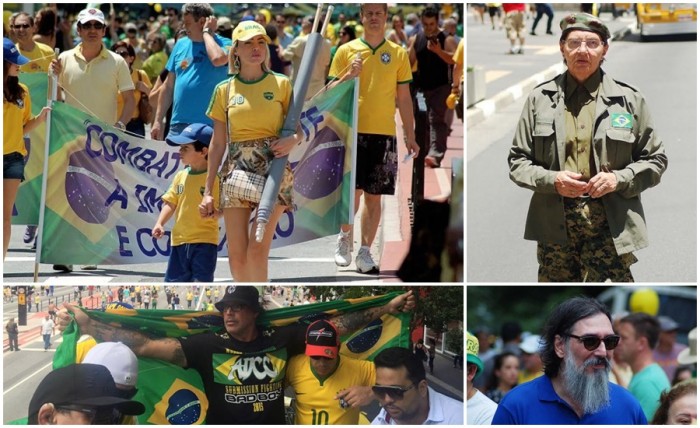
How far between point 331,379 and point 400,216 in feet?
10.2

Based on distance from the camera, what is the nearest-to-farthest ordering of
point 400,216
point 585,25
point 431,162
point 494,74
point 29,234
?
point 585,25 < point 29,234 < point 400,216 < point 431,162 < point 494,74

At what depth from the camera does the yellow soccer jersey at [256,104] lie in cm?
645

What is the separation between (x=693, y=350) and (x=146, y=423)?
293 centimetres

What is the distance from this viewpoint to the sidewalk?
8.23 m

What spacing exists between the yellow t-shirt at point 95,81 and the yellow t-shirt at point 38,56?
80 centimetres

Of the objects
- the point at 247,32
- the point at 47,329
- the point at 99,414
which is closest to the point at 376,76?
the point at 247,32

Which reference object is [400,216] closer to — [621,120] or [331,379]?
[331,379]

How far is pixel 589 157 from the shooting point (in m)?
5.79

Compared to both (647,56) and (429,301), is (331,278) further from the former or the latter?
(647,56)

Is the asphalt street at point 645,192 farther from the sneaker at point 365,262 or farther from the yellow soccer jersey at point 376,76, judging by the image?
Result: the yellow soccer jersey at point 376,76

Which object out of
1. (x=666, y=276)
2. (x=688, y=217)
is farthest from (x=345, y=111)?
(x=688, y=217)

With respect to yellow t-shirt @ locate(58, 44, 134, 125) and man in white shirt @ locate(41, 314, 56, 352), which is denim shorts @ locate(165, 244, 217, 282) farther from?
yellow t-shirt @ locate(58, 44, 134, 125)

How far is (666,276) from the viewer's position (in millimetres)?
9438

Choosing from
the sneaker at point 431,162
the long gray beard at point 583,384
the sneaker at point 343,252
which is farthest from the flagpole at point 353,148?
the sneaker at point 431,162
